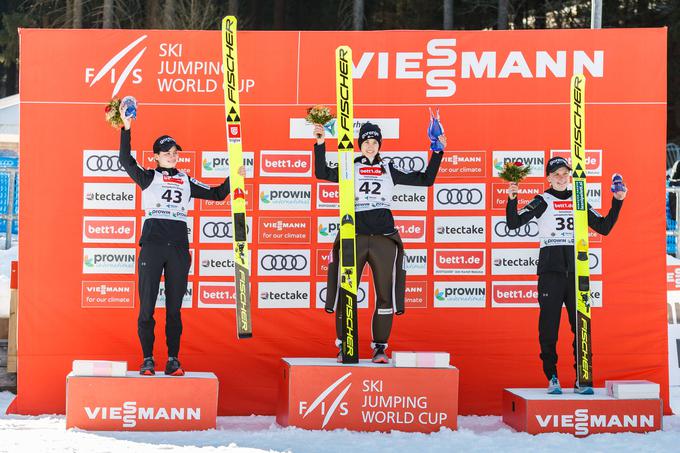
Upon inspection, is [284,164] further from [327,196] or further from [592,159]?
[592,159]

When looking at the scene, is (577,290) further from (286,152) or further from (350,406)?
(286,152)

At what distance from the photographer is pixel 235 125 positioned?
248 inches

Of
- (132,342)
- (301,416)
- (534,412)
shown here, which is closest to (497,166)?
(534,412)

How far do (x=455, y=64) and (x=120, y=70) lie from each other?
2314 millimetres

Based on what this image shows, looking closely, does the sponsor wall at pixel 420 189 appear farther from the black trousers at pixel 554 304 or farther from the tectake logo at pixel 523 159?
the black trousers at pixel 554 304

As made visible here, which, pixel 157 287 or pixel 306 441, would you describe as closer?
pixel 306 441

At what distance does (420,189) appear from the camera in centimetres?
700

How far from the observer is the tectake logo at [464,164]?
23.0 ft

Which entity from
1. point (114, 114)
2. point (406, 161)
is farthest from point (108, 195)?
point (406, 161)

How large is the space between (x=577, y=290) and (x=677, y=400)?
1521 millimetres

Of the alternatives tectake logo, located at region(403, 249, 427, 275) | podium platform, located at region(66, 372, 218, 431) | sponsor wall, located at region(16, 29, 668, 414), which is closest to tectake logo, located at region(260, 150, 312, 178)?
sponsor wall, located at region(16, 29, 668, 414)

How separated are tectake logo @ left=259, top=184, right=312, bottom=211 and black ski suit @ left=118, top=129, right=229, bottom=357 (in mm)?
760

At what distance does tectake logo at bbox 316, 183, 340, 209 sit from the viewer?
698cm

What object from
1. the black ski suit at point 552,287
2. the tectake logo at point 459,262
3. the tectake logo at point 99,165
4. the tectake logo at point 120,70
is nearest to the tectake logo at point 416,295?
the tectake logo at point 459,262
